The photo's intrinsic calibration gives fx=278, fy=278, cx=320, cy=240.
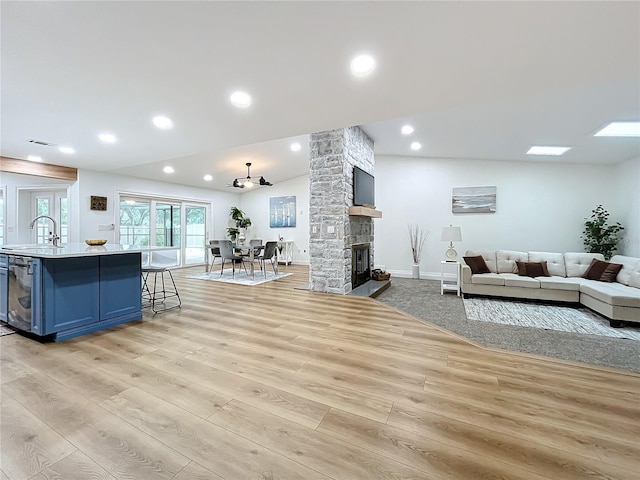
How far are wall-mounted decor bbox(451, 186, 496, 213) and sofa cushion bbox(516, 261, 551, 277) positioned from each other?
1576mm

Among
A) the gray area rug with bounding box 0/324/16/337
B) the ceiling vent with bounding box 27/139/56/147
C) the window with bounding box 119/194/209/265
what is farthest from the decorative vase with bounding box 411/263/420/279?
the ceiling vent with bounding box 27/139/56/147

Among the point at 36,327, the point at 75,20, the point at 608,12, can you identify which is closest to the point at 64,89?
the point at 75,20

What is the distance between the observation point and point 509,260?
203 inches

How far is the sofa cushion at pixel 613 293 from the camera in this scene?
3.35 m

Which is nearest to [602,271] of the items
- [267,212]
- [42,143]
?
[267,212]

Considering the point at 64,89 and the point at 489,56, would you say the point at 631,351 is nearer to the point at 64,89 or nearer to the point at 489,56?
the point at 489,56

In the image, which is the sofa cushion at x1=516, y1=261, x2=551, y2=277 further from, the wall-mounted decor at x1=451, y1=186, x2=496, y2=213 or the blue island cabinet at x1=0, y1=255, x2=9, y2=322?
the blue island cabinet at x1=0, y1=255, x2=9, y2=322

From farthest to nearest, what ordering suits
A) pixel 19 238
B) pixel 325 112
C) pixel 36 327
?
pixel 19 238
pixel 325 112
pixel 36 327

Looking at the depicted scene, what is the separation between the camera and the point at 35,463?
4.29 feet

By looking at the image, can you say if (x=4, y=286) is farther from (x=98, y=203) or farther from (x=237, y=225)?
(x=237, y=225)

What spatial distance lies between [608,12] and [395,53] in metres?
1.17

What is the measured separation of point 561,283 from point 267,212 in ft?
25.2

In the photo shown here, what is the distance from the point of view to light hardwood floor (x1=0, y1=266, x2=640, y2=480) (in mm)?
1296

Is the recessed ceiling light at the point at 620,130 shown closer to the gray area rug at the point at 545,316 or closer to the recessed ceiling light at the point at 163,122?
the gray area rug at the point at 545,316
